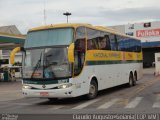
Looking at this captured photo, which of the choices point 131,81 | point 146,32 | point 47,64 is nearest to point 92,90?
point 47,64

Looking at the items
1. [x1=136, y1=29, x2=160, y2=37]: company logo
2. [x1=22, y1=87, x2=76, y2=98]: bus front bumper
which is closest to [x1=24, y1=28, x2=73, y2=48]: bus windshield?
[x1=22, y1=87, x2=76, y2=98]: bus front bumper

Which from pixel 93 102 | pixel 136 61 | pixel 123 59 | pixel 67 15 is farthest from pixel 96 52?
pixel 67 15

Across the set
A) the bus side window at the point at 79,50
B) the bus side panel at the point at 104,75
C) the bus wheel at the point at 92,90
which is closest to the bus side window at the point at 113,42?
the bus side panel at the point at 104,75

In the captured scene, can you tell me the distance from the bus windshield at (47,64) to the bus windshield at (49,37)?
0.30 metres

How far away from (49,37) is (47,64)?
140 centimetres

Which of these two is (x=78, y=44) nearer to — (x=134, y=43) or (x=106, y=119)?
(x=106, y=119)

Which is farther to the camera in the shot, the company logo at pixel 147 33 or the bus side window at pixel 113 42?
the company logo at pixel 147 33

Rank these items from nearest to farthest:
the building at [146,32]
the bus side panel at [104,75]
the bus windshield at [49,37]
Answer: the bus windshield at [49,37] → the bus side panel at [104,75] → the building at [146,32]

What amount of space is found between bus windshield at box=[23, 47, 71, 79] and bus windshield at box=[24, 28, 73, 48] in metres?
0.30

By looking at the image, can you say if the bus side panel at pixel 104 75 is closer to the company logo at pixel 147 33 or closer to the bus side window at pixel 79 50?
the bus side window at pixel 79 50

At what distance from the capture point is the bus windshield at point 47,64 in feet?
58.9

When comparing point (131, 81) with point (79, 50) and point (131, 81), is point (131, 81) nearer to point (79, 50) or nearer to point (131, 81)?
point (131, 81)

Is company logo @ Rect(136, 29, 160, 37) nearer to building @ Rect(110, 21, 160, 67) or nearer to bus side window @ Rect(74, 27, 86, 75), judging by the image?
building @ Rect(110, 21, 160, 67)

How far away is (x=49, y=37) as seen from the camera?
18875 millimetres
